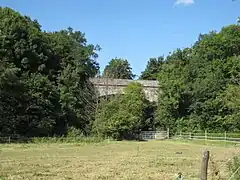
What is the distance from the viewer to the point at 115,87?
225 feet

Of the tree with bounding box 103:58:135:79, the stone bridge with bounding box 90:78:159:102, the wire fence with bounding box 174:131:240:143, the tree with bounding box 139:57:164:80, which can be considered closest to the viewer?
the wire fence with bounding box 174:131:240:143

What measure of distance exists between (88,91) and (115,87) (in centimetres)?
635

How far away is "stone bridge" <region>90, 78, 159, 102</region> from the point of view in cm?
6619

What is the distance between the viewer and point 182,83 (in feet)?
210

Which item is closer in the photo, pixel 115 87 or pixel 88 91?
pixel 88 91

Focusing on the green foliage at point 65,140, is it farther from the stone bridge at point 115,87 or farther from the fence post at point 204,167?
the fence post at point 204,167

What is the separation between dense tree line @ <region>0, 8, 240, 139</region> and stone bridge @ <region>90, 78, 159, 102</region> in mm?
1627

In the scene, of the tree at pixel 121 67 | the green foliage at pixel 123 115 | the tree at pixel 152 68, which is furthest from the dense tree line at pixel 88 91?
the tree at pixel 121 67

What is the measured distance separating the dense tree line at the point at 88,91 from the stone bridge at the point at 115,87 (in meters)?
1.63


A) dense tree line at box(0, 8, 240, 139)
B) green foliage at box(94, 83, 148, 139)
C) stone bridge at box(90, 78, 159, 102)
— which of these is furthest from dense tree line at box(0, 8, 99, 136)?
green foliage at box(94, 83, 148, 139)

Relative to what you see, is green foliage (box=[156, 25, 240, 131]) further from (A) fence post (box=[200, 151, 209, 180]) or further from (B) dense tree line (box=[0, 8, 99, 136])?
(A) fence post (box=[200, 151, 209, 180])

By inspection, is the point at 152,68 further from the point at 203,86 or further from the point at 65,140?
the point at 65,140

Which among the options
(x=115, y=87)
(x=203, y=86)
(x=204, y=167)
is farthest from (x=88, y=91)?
(x=204, y=167)

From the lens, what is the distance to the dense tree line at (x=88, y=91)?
54438 millimetres
